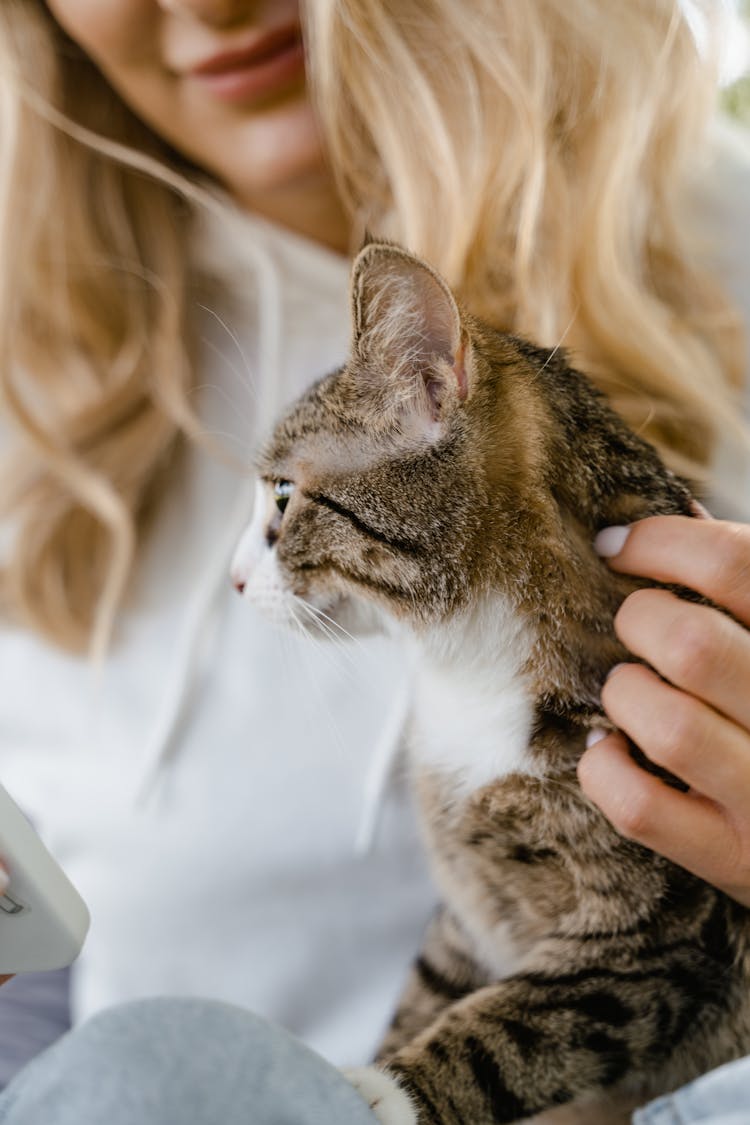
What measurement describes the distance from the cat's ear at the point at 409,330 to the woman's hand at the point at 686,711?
0.59ft

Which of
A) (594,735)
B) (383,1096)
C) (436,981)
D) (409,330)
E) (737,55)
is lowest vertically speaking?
(436,981)

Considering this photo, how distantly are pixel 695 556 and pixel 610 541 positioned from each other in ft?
0.21

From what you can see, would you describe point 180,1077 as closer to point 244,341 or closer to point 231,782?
point 231,782

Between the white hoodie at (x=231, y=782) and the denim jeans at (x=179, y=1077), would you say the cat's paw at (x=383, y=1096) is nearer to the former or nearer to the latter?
the denim jeans at (x=179, y=1077)

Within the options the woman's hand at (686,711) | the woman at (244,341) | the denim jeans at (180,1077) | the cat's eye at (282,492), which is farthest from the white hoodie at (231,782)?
the denim jeans at (180,1077)

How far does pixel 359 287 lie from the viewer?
67 centimetres

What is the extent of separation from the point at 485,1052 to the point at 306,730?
21.9 inches

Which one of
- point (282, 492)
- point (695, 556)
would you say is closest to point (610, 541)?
point (695, 556)

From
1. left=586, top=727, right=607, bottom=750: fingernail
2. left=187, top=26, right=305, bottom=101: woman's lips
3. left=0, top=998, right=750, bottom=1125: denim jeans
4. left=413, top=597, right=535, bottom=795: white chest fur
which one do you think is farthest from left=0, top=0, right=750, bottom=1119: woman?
left=0, top=998, right=750, bottom=1125: denim jeans

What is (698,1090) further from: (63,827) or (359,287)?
(63,827)

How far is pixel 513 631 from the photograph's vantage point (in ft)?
2.39

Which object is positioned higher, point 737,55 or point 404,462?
point 737,55

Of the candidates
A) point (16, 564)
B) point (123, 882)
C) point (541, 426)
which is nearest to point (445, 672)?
point (541, 426)

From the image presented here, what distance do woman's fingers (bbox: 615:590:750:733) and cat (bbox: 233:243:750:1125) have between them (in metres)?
0.05
